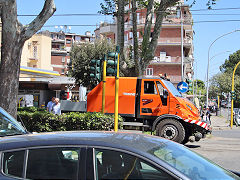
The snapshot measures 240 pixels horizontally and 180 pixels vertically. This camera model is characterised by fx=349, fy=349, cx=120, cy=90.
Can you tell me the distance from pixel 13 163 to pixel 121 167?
1032 millimetres

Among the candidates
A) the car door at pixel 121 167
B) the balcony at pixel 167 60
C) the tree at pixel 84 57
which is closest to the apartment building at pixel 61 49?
the balcony at pixel 167 60

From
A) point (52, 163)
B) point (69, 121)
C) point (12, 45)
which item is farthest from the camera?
point (69, 121)

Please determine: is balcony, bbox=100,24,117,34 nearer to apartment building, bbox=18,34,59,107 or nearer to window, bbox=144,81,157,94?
apartment building, bbox=18,34,59,107

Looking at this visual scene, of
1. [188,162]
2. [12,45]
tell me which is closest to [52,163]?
[188,162]

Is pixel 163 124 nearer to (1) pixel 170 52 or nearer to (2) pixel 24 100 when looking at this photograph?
(2) pixel 24 100

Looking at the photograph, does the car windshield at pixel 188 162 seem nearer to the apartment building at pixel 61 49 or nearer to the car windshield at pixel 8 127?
the car windshield at pixel 8 127

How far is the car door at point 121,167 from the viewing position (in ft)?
9.66

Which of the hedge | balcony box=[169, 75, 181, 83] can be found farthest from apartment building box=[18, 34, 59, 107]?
the hedge

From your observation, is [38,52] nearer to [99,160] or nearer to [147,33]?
[147,33]

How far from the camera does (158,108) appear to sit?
12.7 meters

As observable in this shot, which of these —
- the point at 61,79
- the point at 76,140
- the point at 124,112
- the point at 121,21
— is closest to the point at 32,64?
the point at 61,79

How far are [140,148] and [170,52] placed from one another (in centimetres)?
4976

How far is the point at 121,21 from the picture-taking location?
16.5m

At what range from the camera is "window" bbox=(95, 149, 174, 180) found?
116 inches
